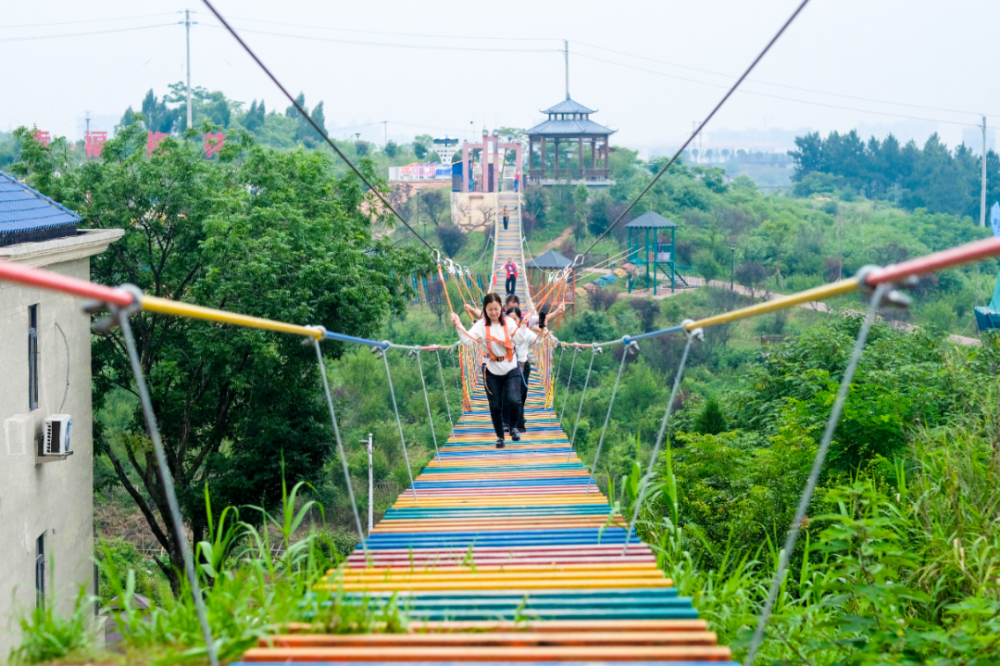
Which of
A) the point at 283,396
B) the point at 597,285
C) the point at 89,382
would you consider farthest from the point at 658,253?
the point at 89,382

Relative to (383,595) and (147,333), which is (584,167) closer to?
(147,333)

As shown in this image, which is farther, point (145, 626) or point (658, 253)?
point (658, 253)

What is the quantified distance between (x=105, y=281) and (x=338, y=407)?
10.9 ft

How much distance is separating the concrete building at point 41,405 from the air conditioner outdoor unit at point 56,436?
39 millimetres

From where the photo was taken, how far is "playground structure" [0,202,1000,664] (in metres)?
1.76

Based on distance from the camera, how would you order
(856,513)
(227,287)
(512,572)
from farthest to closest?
(227,287) → (856,513) → (512,572)

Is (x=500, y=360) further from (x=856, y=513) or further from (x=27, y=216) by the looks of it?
(x=27, y=216)

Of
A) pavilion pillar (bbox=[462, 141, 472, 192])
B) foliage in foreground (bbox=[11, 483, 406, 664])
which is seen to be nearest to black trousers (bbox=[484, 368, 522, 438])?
foliage in foreground (bbox=[11, 483, 406, 664])

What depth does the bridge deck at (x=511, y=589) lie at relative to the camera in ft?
6.15

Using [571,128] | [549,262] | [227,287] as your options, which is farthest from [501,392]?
[571,128]

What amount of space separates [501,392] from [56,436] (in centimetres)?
303

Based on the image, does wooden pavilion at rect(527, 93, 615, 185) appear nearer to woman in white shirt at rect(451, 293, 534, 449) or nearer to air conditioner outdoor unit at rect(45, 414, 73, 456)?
air conditioner outdoor unit at rect(45, 414, 73, 456)

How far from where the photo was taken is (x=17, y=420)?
19.2 ft

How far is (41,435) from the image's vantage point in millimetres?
6230
